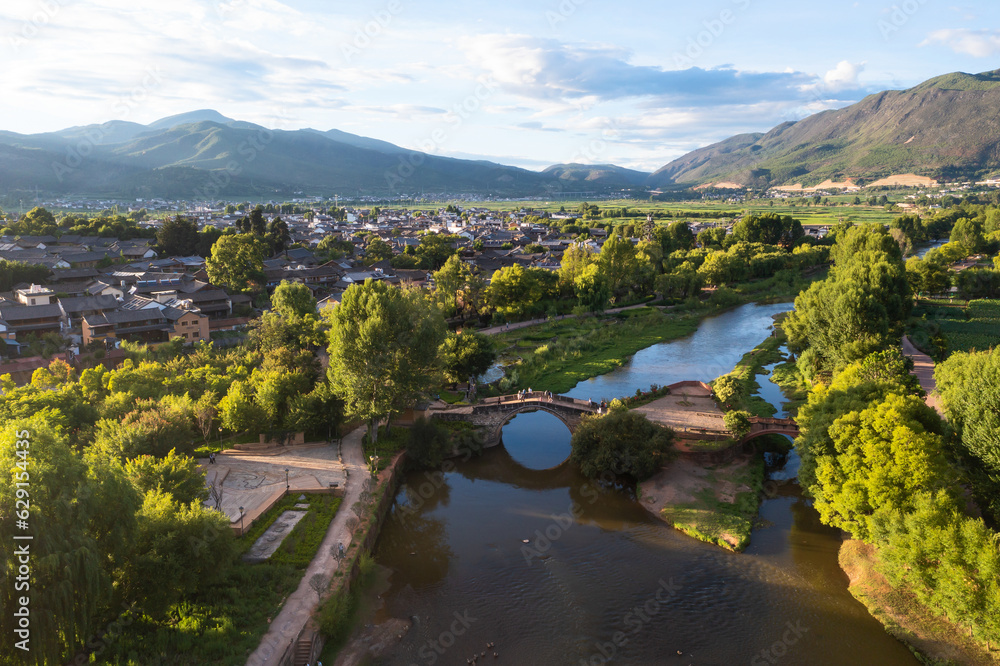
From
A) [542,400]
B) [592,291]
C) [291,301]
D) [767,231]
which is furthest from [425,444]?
[767,231]

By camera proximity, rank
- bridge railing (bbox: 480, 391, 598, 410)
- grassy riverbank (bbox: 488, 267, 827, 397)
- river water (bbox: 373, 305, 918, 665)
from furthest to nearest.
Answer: grassy riverbank (bbox: 488, 267, 827, 397) < bridge railing (bbox: 480, 391, 598, 410) < river water (bbox: 373, 305, 918, 665)

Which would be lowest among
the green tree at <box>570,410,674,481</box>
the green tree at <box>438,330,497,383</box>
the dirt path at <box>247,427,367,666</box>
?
the dirt path at <box>247,427,367,666</box>

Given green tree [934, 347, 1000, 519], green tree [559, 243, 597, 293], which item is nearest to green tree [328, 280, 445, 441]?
green tree [934, 347, 1000, 519]

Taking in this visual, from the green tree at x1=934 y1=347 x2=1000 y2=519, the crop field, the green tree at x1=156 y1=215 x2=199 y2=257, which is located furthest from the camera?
the green tree at x1=156 y1=215 x2=199 y2=257

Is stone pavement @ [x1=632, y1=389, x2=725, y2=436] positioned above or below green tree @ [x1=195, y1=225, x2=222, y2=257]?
below

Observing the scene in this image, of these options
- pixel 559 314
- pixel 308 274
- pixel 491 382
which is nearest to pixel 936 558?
pixel 491 382

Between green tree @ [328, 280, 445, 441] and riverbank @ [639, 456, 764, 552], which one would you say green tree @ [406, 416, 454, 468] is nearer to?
green tree @ [328, 280, 445, 441]

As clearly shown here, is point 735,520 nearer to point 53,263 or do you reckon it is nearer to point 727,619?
point 727,619

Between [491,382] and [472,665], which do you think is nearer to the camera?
[472,665]
